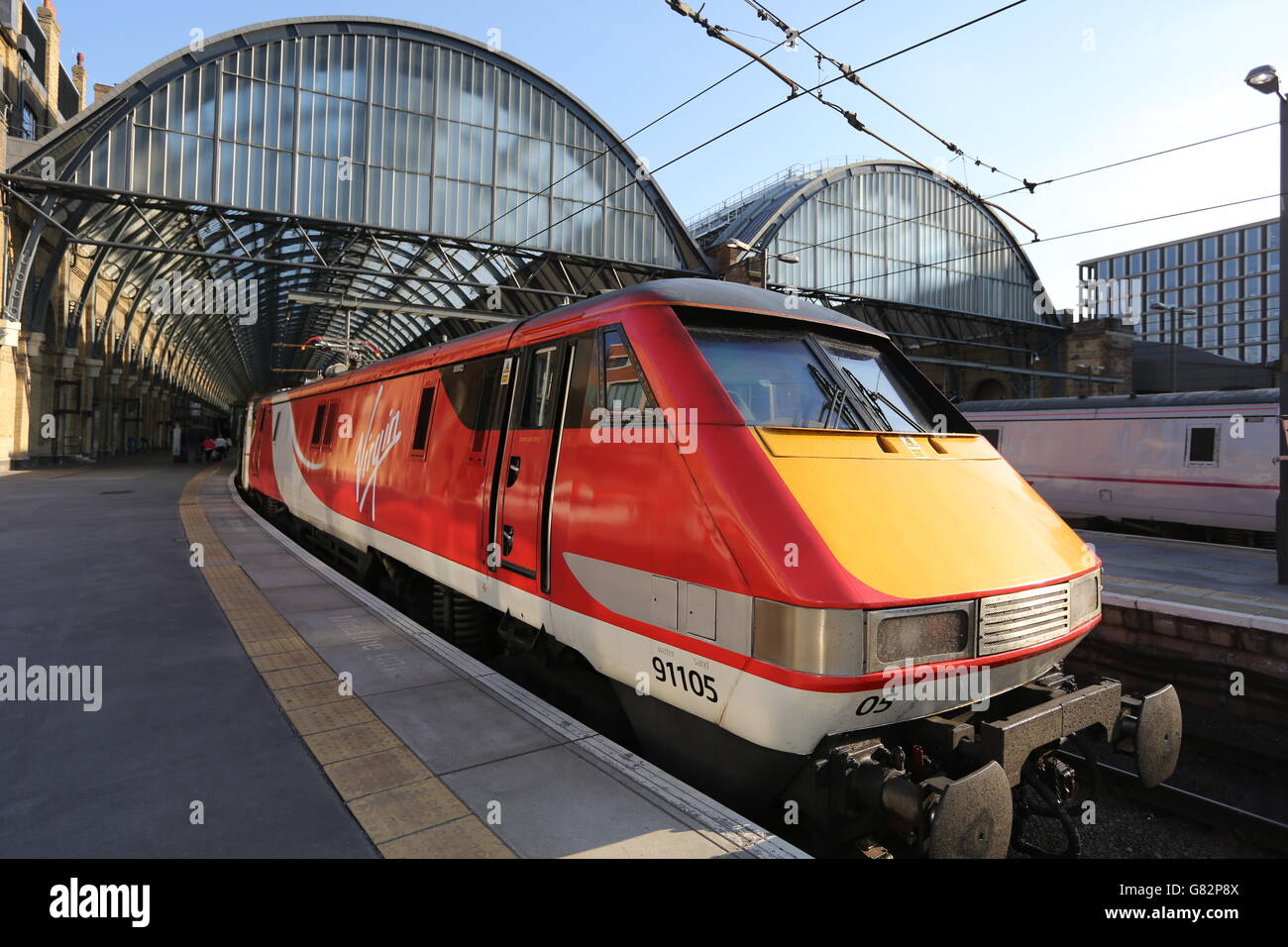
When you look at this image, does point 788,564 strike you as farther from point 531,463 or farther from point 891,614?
point 531,463

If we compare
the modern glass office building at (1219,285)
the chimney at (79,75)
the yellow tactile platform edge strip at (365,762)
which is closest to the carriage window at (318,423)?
the yellow tactile platform edge strip at (365,762)

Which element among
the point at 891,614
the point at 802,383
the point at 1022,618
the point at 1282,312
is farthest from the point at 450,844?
the point at 1282,312

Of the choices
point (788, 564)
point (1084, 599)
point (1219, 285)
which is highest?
point (1219, 285)

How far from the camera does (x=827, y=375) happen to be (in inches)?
166

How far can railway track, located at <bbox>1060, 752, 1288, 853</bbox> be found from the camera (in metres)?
4.89

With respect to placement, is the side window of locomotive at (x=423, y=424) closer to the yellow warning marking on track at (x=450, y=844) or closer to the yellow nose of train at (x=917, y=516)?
the yellow warning marking on track at (x=450, y=844)

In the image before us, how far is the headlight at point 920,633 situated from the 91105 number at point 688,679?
29.2 inches

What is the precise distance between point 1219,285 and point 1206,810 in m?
117

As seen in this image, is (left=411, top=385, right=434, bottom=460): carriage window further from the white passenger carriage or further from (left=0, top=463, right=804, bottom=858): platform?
the white passenger carriage

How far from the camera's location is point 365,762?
3.73 m

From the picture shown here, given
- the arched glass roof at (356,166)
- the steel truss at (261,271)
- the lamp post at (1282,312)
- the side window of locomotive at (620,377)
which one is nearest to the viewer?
the side window of locomotive at (620,377)

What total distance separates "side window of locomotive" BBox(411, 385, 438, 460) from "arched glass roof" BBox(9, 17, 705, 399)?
13.9 meters

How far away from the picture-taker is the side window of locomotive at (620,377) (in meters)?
3.84
